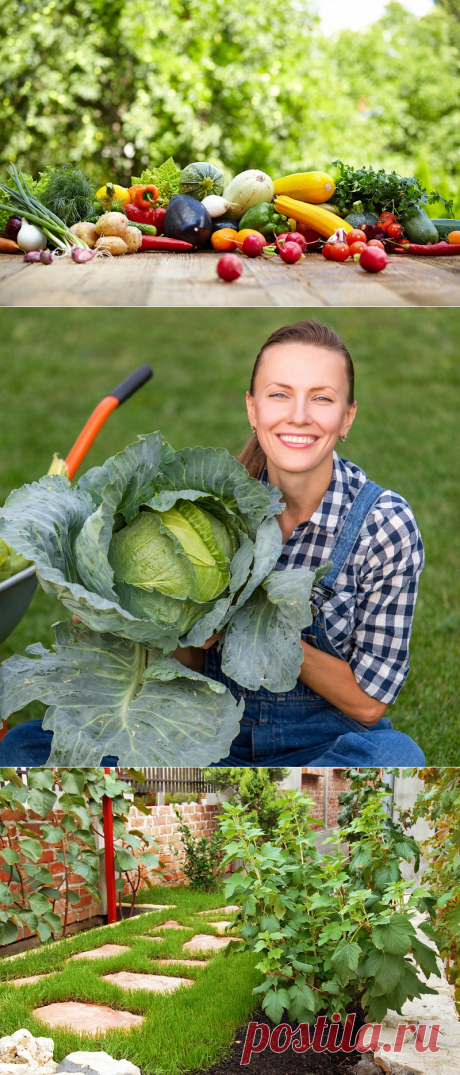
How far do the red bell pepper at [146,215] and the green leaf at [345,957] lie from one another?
1.58 metres

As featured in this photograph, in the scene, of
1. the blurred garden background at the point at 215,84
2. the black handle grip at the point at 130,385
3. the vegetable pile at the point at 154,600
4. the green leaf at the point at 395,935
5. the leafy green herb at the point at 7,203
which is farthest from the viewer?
the black handle grip at the point at 130,385

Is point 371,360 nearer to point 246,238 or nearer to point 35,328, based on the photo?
point 35,328

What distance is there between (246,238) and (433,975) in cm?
158

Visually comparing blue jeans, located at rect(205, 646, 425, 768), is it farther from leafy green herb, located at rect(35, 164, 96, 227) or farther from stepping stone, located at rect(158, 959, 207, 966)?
leafy green herb, located at rect(35, 164, 96, 227)

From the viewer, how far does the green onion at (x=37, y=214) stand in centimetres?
193

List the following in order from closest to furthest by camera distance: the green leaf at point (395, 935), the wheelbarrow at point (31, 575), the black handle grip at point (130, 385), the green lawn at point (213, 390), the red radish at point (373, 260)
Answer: the green leaf at point (395, 935) → the red radish at point (373, 260) → the wheelbarrow at point (31, 575) → the black handle grip at point (130, 385) → the green lawn at point (213, 390)

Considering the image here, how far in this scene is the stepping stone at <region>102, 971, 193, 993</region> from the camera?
171cm

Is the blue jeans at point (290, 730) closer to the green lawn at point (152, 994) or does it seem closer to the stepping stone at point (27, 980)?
the green lawn at point (152, 994)

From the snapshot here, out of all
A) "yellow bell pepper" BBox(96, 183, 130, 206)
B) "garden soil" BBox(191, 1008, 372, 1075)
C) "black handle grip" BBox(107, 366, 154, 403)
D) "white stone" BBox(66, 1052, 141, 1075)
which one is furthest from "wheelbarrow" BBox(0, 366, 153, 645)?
"garden soil" BBox(191, 1008, 372, 1075)

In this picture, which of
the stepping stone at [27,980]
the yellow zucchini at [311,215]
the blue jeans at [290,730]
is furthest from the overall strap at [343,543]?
the stepping stone at [27,980]

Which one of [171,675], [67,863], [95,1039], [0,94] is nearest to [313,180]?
[0,94]

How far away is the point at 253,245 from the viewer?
6.37 feet

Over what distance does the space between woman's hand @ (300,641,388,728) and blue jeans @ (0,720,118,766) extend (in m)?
0.63

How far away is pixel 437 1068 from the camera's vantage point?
5.60 feet
